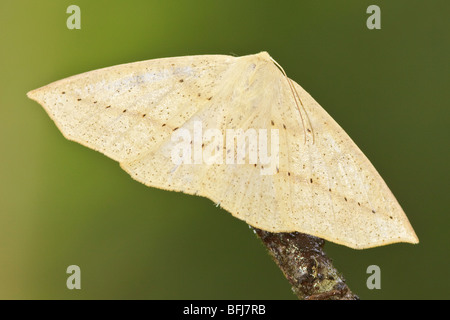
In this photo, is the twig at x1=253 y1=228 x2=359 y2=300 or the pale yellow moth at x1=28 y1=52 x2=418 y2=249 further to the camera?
the pale yellow moth at x1=28 y1=52 x2=418 y2=249

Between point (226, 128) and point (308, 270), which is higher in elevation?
point (226, 128)

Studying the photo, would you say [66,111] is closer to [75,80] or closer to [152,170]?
[75,80]

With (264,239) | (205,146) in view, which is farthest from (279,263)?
(205,146)

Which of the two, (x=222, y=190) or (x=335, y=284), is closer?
(x=335, y=284)

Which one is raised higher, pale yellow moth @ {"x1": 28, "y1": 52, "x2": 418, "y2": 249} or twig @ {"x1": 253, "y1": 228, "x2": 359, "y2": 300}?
pale yellow moth @ {"x1": 28, "y1": 52, "x2": 418, "y2": 249}
